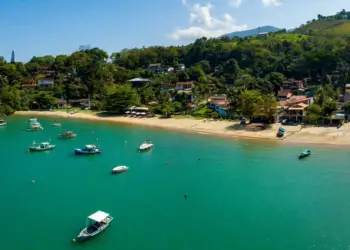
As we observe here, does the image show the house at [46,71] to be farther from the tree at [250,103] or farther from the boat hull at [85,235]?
the boat hull at [85,235]

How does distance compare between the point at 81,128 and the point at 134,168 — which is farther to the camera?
the point at 81,128

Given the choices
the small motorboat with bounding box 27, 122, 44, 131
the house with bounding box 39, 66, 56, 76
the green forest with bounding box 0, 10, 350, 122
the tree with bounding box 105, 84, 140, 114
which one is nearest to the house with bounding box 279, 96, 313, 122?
the green forest with bounding box 0, 10, 350, 122

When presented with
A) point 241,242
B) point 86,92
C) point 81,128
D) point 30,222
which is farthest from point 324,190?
point 86,92

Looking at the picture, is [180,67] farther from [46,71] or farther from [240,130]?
[240,130]

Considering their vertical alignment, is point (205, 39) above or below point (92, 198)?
above

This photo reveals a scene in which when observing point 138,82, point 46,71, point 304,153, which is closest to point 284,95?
point 304,153

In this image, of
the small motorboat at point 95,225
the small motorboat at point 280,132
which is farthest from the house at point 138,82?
the small motorboat at point 95,225

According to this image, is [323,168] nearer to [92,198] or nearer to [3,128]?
[92,198]
